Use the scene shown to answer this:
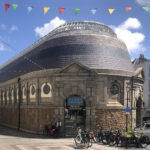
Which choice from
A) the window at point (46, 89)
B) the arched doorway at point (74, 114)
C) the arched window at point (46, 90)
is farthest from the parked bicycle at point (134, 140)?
the window at point (46, 89)

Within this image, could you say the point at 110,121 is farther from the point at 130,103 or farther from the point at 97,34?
the point at 97,34

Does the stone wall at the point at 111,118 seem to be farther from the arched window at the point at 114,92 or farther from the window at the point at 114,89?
the window at the point at 114,89

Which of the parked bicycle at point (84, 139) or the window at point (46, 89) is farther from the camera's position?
the window at point (46, 89)

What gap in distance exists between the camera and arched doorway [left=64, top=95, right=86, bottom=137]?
2448cm

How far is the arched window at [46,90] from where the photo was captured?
25.8 m

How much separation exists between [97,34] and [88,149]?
55.5 ft

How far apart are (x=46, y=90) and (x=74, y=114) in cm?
443

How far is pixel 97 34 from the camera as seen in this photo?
29.6 meters

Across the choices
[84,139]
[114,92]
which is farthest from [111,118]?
[84,139]

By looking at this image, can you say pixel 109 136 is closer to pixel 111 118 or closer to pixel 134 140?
pixel 134 140

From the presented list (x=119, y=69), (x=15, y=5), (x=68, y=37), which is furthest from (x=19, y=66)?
(x=15, y=5)

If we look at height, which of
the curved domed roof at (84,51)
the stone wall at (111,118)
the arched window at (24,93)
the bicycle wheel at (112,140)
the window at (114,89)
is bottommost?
the bicycle wheel at (112,140)

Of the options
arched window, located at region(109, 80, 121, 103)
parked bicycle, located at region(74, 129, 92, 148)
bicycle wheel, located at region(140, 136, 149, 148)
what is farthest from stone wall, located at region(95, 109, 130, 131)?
bicycle wheel, located at region(140, 136, 149, 148)

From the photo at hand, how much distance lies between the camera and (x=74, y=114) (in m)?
24.9
